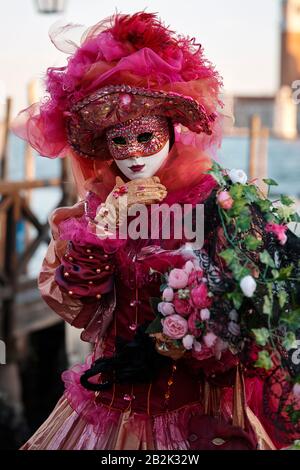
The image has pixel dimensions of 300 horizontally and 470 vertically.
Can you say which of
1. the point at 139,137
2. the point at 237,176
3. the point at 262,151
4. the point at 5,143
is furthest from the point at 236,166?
the point at 237,176

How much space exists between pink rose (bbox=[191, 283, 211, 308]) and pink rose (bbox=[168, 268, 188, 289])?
2.0 inches

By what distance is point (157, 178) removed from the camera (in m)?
2.33

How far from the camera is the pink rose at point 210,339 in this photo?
6.72 feet

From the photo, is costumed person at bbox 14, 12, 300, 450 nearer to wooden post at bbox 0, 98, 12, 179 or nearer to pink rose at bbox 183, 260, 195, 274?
pink rose at bbox 183, 260, 195, 274

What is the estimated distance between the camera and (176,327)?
208cm

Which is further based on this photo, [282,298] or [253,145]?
[253,145]

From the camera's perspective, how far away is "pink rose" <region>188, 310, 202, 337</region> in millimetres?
2062

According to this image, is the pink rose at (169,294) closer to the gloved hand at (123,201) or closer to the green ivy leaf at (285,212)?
the gloved hand at (123,201)

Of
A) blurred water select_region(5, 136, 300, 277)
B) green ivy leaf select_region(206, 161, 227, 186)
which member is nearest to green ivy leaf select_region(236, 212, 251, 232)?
green ivy leaf select_region(206, 161, 227, 186)

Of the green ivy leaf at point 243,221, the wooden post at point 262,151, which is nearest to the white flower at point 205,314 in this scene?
the green ivy leaf at point 243,221

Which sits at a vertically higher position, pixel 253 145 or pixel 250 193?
pixel 253 145

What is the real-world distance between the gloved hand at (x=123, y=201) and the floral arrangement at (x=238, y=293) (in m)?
0.20

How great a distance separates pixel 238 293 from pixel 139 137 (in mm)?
574

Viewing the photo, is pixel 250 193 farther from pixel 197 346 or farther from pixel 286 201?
pixel 197 346
